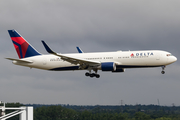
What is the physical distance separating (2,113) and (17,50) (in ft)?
135

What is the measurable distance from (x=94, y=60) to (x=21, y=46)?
52.3 feet

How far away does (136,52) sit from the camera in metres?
49.4

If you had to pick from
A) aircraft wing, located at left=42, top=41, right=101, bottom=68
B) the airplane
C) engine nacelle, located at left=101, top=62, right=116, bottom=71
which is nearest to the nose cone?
the airplane

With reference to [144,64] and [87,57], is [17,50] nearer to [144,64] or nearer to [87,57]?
[87,57]

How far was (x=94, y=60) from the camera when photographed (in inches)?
2030

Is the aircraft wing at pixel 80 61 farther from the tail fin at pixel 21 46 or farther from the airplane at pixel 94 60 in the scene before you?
the tail fin at pixel 21 46

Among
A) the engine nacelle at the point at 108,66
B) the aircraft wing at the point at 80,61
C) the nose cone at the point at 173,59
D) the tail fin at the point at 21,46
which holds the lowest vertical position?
the engine nacelle at the point at 108,66

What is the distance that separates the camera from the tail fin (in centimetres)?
5706

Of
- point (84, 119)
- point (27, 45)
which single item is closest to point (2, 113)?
point (27, 45)

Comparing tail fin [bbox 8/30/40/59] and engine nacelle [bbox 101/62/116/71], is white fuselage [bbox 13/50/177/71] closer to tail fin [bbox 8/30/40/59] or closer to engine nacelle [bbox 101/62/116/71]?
engine nacelle [bbox 101/62/116/71]

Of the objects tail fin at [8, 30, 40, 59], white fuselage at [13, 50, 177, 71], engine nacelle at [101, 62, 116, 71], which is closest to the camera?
white fuselage at [13, 50, 177, 71]

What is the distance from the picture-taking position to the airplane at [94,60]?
4866cm

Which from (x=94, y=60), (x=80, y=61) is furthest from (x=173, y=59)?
(x=80, y=61)

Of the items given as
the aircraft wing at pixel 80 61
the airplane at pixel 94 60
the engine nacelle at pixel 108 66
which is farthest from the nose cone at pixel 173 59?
the aircraft wing at pixel 80 61
